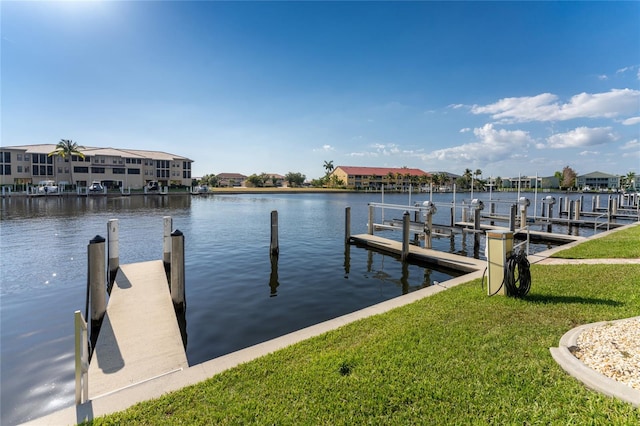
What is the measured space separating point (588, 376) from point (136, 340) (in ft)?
24.4

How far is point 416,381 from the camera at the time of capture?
4352mm

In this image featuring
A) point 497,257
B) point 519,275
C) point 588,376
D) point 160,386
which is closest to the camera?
point 588,376

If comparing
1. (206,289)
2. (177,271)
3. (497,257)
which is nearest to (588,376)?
(497,257)

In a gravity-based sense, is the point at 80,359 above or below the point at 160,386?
above

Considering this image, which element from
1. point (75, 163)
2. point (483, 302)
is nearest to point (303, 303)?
point (483, 302)

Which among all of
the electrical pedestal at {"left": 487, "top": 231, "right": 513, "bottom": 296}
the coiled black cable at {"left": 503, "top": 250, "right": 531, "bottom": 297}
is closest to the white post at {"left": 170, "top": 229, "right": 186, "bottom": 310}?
the electrical pedestal at {"left": 487, "top": 231, "right": 513, "bottom": 296}

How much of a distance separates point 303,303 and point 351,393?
6.30 metres

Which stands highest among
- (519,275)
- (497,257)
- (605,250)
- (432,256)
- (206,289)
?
(497,257)

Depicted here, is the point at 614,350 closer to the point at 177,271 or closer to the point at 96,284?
the point at 177,271

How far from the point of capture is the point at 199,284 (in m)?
12.1

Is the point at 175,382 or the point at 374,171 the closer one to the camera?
the point at 175,382

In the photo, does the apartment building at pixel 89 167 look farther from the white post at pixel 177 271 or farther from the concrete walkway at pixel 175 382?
the concrete walkway at pixel 175 382

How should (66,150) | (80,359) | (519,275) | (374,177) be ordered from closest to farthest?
(80,359), (519,275), (66,150), (374,177)

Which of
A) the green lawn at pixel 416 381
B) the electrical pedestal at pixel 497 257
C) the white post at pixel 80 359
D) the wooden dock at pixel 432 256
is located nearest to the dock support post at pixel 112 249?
the white post at pixel 80 359
